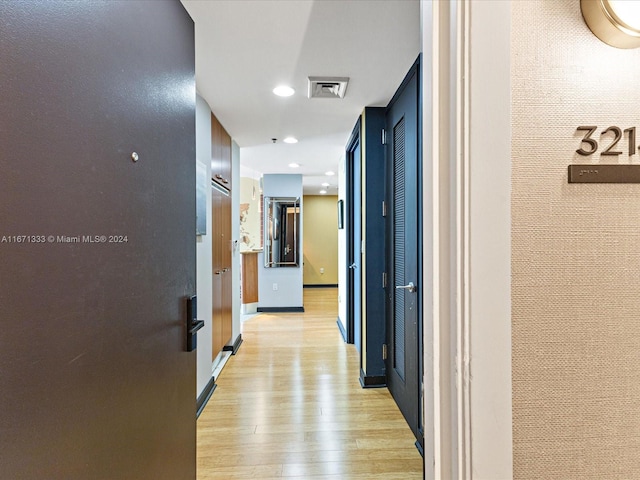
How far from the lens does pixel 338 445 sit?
199cm

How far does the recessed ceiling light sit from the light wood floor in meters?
2.29

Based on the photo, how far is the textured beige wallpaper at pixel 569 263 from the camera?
1.86 ft

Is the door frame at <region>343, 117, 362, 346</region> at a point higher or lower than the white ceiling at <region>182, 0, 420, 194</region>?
lower

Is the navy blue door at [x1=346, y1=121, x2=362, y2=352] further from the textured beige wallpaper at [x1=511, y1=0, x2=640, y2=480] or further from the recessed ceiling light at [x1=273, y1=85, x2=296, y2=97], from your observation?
the textured beige wallpaper at [x1=511, y1=0, x2=640, y2=480]

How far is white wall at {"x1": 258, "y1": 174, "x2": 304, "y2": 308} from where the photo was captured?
5.67 meters

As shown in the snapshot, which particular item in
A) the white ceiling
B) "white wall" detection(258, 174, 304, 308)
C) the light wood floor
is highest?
the white ceiling

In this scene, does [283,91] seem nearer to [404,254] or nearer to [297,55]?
[297,55]

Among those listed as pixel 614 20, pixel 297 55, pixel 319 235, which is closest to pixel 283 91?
pixel 297 55

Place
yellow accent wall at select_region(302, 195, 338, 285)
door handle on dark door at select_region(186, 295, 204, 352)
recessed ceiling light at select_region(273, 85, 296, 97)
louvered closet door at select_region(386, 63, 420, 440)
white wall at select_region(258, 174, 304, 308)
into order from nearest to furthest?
Answer: 1. door handle on dark door at select_region(186, 295, 204, 352)
2. louvered closet door at select_region(386, 63, 420, 440)
3. recessed ceiling light at select_region(273, 85, 296, 97)
4. white wall at select_region(258, 174, 304, 308)
5. yellow accent wall at select_region(302, 195, 338, 285)

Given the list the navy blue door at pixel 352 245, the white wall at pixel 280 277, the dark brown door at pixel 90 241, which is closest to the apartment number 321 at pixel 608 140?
the dark brown door at pixel 90 241

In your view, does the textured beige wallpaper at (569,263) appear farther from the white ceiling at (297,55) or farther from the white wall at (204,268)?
the white wall at (204,268)

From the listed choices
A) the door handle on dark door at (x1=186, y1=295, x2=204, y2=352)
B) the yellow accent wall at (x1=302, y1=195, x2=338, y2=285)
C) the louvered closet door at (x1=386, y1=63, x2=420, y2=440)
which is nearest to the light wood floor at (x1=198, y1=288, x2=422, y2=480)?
the louvered closet door at (x1=386, y1=63, x2=420, y2=440)

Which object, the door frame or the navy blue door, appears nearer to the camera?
the navy blue door

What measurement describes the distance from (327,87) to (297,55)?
1.48 feet
